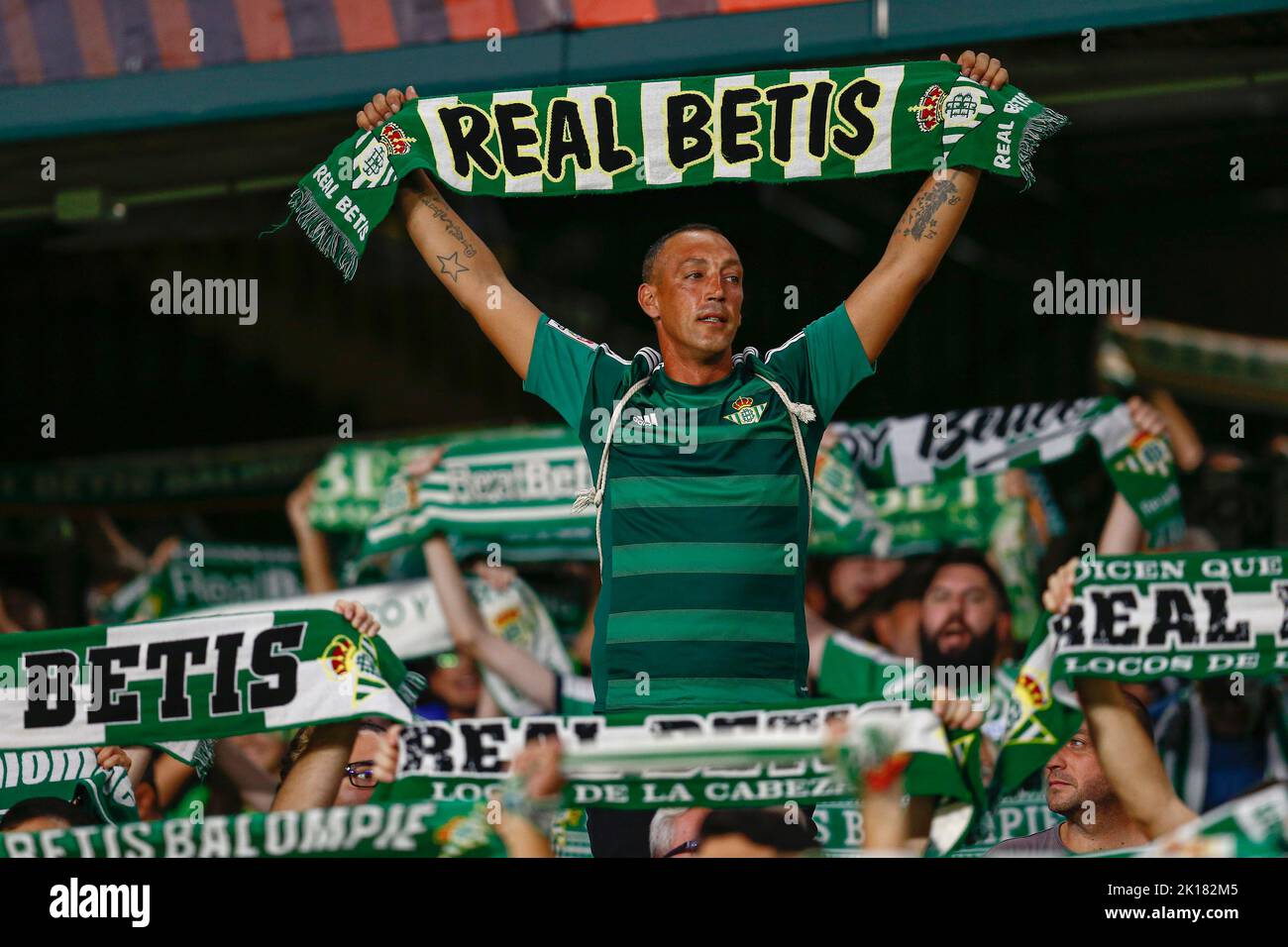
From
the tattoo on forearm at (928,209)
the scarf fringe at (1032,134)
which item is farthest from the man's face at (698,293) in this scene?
the scarf fringe at (1032,134)

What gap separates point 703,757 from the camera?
5.56 metres

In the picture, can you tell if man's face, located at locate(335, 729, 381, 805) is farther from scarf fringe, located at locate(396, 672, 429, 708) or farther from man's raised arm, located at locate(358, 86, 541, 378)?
man's raised arm, located at locate(358, 86, 541, 378)

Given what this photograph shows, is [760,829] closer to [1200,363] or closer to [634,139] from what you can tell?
[634,139]

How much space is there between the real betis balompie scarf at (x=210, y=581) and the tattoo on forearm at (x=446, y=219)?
445cm

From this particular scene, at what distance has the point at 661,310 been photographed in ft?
18.1

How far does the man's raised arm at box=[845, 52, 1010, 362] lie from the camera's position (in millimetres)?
5438

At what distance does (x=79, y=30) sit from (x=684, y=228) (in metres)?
4.53

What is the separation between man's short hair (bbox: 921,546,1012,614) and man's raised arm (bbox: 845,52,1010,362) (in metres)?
3.24

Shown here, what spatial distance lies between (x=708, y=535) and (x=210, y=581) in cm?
563

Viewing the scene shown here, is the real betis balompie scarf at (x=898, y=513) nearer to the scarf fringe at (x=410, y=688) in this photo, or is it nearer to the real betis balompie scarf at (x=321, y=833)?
the scarf fringe at (x=410, y=688)

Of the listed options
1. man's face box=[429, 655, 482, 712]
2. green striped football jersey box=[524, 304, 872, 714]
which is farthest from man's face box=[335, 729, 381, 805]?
man's face box=[429, 655, 482, 712]

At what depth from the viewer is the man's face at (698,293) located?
537 cm

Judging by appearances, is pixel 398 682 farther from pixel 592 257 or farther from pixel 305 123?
pixel 592 257
